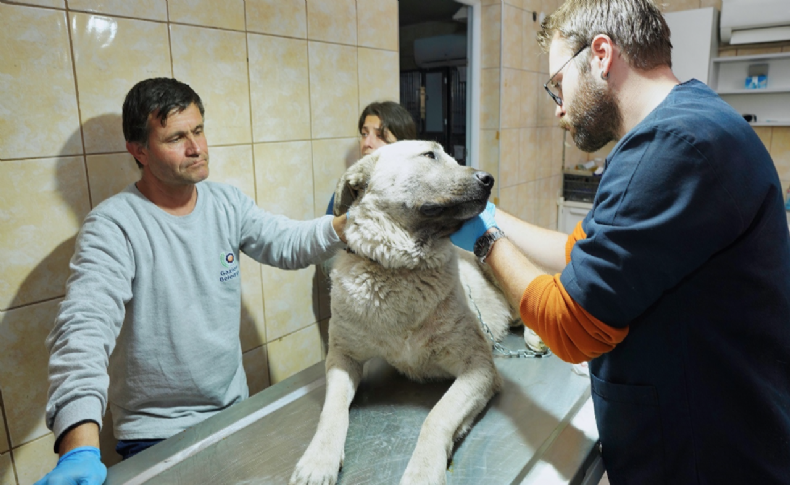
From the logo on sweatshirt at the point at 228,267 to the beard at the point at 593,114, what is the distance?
1082 mm

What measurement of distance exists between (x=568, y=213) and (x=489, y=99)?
1.48m

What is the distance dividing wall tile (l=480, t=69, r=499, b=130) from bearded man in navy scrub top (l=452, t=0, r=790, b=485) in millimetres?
2389

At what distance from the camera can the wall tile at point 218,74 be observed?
1675mm

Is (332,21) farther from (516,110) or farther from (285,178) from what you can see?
(516,110)

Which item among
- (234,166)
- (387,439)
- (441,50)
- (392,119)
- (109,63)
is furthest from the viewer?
(441,50)

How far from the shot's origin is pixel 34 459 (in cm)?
144

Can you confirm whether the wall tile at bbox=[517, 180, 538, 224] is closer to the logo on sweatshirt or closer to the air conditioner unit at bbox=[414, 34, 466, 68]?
the air conditioner unit at bbox=[414, 34, 466, 68]

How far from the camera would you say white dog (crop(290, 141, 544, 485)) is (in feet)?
3.90

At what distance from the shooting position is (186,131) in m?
1.42

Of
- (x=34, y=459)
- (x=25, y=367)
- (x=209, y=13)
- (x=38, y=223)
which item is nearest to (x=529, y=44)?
(x=209, y=13)

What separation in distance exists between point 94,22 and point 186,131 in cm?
43

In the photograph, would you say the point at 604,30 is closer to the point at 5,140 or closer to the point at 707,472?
the point at 707,472

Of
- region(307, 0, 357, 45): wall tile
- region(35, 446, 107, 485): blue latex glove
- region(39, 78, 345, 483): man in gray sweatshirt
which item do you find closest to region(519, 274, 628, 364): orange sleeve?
region(39, 78, 345, 483): man in gray sweatshirt

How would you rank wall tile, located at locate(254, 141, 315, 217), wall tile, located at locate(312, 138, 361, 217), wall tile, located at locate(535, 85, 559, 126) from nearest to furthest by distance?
1. wall tile, located at locate(254, 141, 315, 217)
2. wall tile, located at locate(312, 138, 361, 217)
3. wall tile, located at locate(535, 85, 559, 126)
